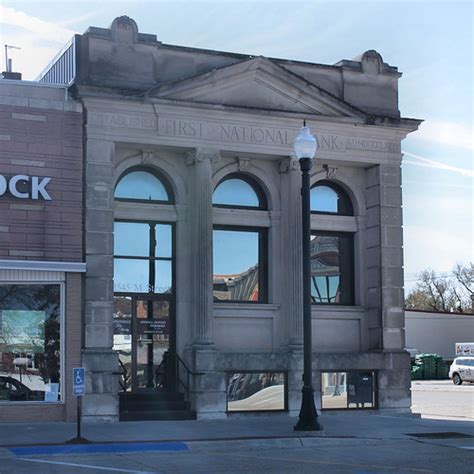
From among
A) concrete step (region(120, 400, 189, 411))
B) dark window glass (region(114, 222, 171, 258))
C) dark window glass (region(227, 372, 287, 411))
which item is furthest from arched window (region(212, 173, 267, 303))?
concrete step (region(120, 400, 189, 411))

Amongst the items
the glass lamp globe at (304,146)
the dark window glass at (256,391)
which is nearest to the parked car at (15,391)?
the dark window glass at (256,391)

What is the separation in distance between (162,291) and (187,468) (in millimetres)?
9055

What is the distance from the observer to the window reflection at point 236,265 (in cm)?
2339

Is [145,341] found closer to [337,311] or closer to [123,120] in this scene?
[337,311]

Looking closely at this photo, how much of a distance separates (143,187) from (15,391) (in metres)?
5.93

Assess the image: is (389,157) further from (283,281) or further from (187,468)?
(187,468)

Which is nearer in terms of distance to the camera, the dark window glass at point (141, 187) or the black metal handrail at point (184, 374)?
the black metal handrail at point (184, 374)

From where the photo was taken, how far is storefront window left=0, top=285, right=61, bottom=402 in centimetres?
2034

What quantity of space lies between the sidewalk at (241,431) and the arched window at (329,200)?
5586mm

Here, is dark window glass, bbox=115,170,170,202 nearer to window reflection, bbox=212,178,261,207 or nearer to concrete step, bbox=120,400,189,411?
window reflection, bbox=212,178,261,207

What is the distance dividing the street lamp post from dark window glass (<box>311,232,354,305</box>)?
218 inches

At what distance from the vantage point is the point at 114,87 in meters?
21.7

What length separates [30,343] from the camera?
2058cm

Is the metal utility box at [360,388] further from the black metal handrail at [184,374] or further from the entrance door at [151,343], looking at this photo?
the entrance door at [151,343]
